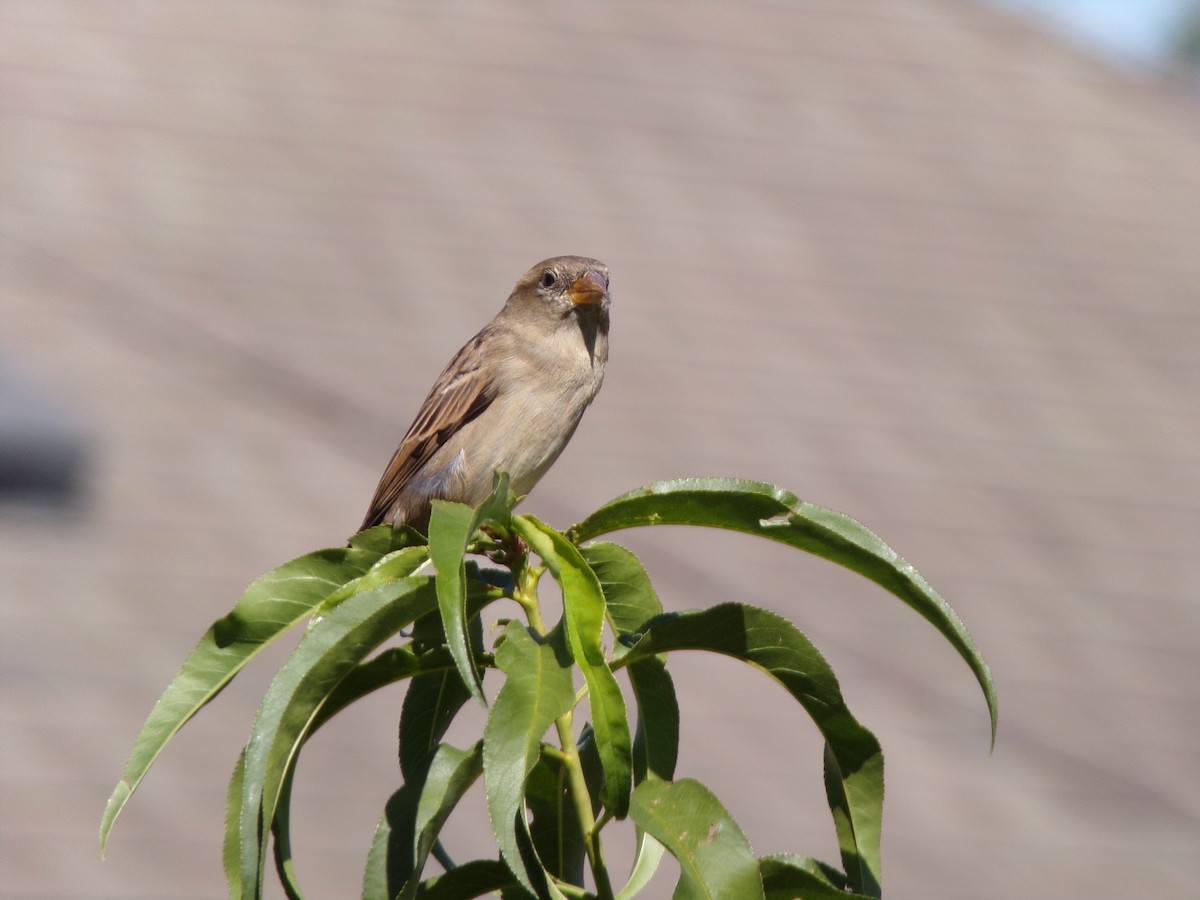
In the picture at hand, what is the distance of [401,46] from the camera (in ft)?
44.2

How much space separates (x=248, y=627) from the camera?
6.73 feet

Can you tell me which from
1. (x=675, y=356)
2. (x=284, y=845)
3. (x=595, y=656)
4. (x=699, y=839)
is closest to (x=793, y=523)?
(x=595, y=656)

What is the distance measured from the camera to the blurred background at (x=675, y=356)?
811 centimetres

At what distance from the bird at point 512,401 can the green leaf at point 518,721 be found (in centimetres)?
217

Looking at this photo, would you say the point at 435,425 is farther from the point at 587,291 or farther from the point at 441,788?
the point at 441,788

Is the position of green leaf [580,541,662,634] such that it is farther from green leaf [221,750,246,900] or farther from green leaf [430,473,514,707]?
green leaf [221,750,246,900]

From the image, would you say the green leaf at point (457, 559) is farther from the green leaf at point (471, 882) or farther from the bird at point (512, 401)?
the bird at point (512, 401)

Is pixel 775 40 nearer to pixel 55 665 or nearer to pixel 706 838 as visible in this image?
pixel 55 665

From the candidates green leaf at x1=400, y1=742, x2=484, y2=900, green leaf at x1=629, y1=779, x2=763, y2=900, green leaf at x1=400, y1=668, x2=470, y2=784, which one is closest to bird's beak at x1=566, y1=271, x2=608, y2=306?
green leaf at x1=400, y1=668, x2=470, y2=784

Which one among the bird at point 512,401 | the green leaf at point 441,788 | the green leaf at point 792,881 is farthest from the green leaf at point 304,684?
the bird at point 512,401

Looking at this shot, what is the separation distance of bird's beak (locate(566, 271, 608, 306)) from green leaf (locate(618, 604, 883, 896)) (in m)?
2.47

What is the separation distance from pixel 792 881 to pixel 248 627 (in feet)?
2.54

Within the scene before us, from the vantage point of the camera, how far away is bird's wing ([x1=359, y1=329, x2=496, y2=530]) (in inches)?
173

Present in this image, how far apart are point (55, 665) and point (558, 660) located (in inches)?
253
